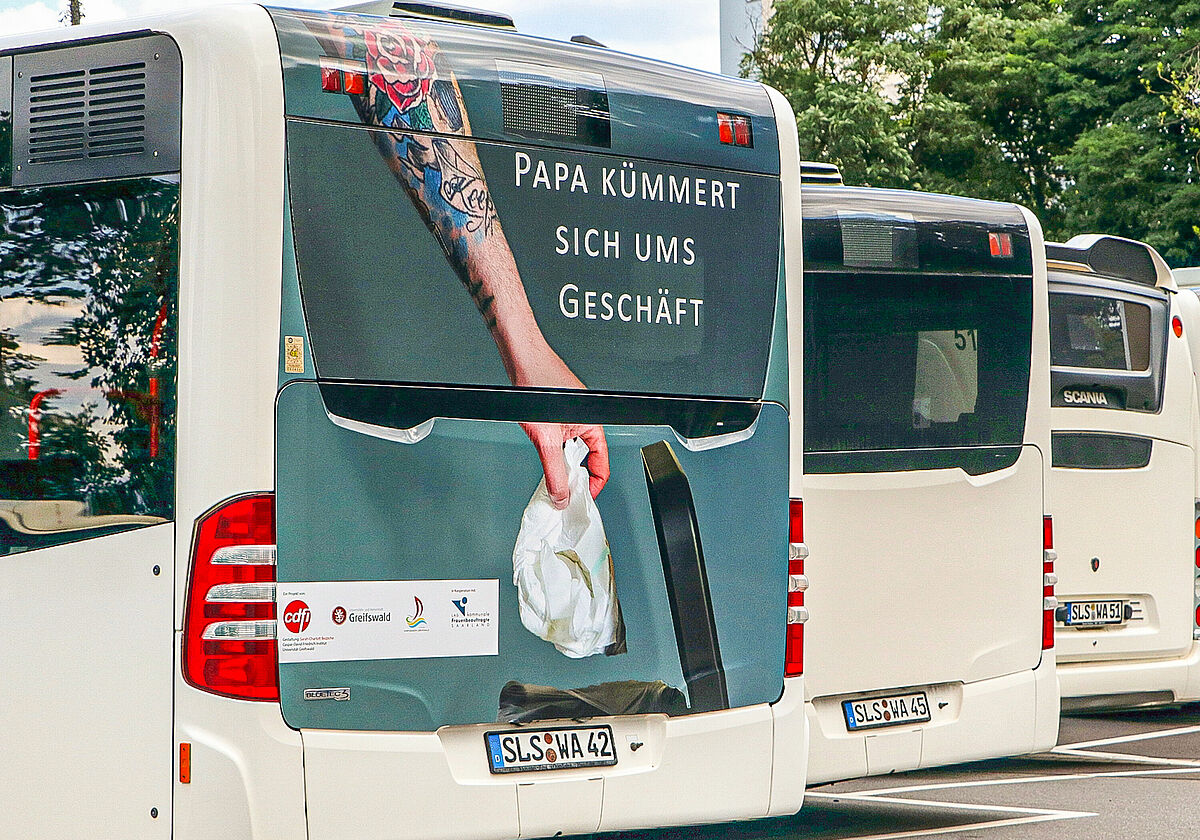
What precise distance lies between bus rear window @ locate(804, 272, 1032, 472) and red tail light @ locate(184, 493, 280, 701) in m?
3.24

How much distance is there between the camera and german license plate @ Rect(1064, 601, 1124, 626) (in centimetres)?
1027

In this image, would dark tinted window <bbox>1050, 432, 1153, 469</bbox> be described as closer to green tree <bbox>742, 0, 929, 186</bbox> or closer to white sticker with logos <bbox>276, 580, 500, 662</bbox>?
white sticker with logos <bbox>276, 580, 500, 662</bbox>

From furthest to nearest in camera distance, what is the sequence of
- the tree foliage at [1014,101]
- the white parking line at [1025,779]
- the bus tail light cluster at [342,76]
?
the tree foliage at [1014,101] < the white parking line at [1025,779] < the bus tail light cluster at [342,76]

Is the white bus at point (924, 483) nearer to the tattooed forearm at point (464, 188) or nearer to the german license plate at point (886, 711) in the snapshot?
the german license plate at point (886, 711)

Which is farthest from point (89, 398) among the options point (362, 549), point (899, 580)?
point (899, 580)

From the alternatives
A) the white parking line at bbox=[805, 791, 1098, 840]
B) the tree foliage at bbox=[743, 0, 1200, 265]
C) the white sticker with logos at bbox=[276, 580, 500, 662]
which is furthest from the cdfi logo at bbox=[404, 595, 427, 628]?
the tree foliage at bbox=[743, 0, 1200, 265]

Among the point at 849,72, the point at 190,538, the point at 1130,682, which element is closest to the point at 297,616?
the point at 190,538

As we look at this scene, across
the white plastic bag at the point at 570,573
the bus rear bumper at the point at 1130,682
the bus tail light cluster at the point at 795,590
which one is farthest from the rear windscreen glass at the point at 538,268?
the bus rear bumper at the point at 1130,682

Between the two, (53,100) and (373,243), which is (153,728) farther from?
(53,100)

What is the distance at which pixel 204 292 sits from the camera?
5.13m

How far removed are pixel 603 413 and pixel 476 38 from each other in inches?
53.6

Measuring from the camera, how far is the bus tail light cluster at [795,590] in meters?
6.48

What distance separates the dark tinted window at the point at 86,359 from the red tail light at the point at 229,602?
192 mm

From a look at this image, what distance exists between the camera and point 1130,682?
1050cm
